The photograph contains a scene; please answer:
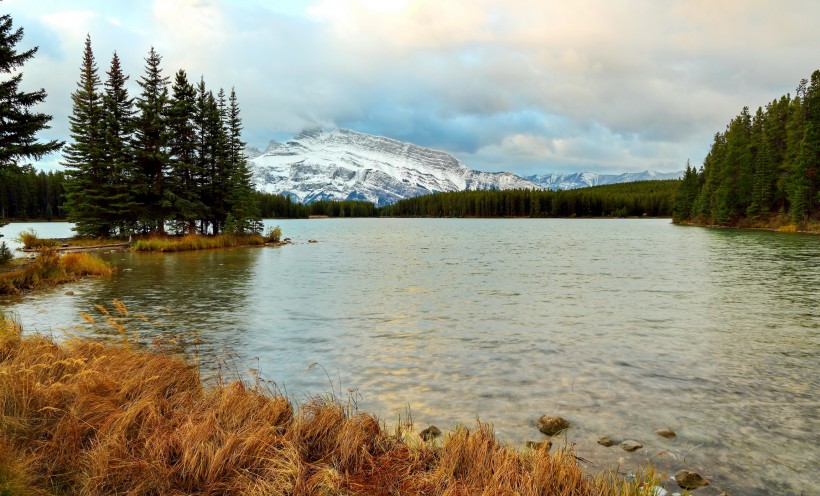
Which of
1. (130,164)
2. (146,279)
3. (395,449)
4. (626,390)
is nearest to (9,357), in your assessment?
(395,449)

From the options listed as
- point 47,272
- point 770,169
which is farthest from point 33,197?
point 770,169

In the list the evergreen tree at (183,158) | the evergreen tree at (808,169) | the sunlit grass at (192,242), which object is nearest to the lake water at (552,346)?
the sunlit grass at (192,242)

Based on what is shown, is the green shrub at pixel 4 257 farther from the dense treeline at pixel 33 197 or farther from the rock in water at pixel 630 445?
the dense treeline at pixel 33 197

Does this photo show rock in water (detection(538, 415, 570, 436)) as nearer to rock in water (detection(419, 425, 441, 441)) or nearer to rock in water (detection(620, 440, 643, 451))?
rock in water (detection(620, 440, 643, 451))

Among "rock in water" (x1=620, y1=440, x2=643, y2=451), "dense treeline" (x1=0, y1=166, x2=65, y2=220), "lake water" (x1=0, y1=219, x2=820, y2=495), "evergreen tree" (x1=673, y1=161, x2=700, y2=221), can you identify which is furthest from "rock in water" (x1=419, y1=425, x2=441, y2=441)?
"dense treeline" (x1=0, y1=166, x2=65, y2=220)

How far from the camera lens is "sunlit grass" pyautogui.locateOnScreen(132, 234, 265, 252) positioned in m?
48.9

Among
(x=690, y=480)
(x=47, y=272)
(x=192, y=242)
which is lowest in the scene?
(x=690, y=480)

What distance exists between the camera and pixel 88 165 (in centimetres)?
5369

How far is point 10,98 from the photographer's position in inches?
975

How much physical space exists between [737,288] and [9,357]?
30152 mm

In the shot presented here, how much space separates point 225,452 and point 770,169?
109 meters

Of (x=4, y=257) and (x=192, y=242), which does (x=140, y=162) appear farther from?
(x=4, y=257)

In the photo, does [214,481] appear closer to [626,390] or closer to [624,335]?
[626,390]

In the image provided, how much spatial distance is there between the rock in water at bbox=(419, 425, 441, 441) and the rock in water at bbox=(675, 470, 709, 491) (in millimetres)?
3593
